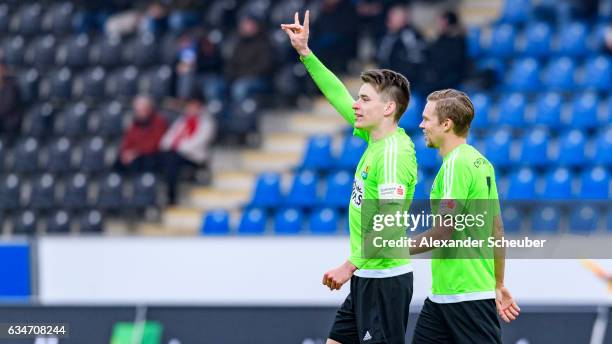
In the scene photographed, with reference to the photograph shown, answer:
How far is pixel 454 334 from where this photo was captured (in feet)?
19.8

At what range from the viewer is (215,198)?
47.6ft

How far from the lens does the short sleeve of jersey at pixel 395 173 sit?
597 centimetres

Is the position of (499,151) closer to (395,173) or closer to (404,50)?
(404,50)

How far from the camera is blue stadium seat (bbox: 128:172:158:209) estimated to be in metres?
14.3

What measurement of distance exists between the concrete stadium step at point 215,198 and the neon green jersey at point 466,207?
8.24 metres

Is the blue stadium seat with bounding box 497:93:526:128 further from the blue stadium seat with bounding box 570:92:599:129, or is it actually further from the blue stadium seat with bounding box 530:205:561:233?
the blue stadium seat with bounding box 530:205:561:233

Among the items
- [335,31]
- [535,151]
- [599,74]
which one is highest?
[335,31]

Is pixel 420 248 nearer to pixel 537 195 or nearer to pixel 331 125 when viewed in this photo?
pixel 537 195

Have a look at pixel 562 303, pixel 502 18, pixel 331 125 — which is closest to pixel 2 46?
pixel 331 125

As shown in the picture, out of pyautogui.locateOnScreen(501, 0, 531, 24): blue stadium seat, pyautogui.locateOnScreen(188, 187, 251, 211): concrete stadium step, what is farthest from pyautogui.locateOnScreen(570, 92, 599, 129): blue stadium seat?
pyautogui.locateOnScreen(188, 187, 251, 211): concrete stadium step

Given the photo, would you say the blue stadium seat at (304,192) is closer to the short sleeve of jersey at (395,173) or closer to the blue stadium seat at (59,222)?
the blue stadium seat at (59,222)

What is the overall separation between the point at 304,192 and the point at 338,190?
46 cm

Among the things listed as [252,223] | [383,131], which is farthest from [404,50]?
[383,131]

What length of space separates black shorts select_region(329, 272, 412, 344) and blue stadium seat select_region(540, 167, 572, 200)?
6.00 metres
